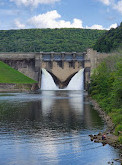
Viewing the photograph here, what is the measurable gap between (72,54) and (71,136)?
317ft

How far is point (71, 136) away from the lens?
3925 cm

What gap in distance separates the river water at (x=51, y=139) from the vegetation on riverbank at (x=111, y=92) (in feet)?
8.50

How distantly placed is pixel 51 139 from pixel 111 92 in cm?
2940

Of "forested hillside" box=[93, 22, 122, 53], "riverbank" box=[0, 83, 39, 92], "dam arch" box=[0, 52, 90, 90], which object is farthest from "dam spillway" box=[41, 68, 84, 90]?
"forested hillside" box=[93, 22, 122, 53]

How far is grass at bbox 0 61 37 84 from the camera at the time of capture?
124175 millimetres

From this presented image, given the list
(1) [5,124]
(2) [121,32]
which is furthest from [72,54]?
(1) [5,124]

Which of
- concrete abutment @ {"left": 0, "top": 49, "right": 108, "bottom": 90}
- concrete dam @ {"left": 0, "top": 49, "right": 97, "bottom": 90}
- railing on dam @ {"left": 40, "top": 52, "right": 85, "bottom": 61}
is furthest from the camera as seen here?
railing on dam @ {"left": 40, "top": 52, "right": 85, "bottom": 61}

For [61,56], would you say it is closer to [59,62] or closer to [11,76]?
[59,62]

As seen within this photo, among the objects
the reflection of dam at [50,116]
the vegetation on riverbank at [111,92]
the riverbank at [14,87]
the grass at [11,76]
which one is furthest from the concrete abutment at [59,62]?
the reflection of dam at [50,116]

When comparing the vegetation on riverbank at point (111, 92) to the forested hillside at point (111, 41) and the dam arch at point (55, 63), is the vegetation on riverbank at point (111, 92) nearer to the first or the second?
the dam arch at point (55, 63)

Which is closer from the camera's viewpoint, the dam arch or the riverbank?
the riverbank

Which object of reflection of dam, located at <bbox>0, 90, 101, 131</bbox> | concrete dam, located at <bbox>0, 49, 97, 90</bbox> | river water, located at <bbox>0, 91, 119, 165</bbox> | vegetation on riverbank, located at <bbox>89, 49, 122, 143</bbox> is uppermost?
concrete dam, located at <bbox>0, 49, 97, 90</bbox>

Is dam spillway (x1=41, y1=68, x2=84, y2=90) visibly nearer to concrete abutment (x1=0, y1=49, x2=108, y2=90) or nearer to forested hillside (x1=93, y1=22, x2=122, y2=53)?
concrete abutment (x1=0, y1=49, x2=108, y2=90)

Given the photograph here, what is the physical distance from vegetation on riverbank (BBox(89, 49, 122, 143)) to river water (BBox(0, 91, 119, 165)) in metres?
2.59
